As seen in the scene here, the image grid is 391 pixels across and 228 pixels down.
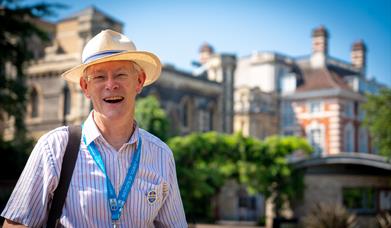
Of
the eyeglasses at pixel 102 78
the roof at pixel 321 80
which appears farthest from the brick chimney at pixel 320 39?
the eyeglasses at pixel 102 78

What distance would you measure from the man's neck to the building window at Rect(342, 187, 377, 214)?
2626 centimetres

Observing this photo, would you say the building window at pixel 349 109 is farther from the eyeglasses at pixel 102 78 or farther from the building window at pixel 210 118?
the eyeglasses at pixel 102 78

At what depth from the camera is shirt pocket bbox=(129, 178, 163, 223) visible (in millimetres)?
2820

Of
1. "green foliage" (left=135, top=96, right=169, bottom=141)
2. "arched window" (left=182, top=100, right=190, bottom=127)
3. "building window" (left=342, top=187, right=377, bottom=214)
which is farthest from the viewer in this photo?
"arched window" (left=182, top=100, right=190, bottom=127)

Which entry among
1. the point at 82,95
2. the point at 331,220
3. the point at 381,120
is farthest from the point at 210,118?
the point at 331,220

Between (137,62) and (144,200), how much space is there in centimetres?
71

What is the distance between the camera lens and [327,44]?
1918 inches

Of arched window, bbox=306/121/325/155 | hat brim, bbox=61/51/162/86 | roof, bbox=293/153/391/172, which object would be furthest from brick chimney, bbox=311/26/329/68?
hat brim, bbox=61/51/162/86

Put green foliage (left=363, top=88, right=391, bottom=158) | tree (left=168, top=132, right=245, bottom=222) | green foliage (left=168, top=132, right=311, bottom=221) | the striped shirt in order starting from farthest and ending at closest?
green foliage (left=168, top=132, right=311, bottom=221), green foliage (left=363, top=88, right=391, bottom=158), tree (left=168, top=132, right=245, bottom=222), the striped shirt

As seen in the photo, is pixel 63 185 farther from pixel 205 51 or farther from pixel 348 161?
pixel 205 51

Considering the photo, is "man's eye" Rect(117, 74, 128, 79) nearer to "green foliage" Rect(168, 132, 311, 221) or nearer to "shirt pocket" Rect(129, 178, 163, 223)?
"shirt pocket" Rect(129, 178, 163, 223)

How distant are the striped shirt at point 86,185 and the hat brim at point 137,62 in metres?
0.26

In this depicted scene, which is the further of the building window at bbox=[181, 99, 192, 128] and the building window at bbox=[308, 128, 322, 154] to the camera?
the building window at bbox=[308, 128, 322, 154]

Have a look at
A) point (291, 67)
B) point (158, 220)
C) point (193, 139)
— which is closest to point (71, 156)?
point (158, 220)
